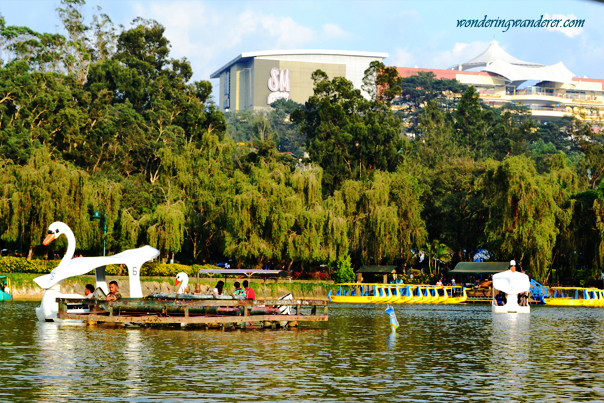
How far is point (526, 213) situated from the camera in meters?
60.1

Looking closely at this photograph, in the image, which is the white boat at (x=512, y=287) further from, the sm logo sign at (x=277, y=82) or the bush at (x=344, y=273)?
the sm logo sign at (x=277, y=82)

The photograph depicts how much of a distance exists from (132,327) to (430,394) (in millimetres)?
17049

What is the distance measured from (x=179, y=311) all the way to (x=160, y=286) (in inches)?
963

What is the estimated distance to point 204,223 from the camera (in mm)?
64438

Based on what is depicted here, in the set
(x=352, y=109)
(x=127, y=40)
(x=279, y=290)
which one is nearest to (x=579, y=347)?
(x=279, y=290)

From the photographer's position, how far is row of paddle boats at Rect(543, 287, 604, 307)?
189ft

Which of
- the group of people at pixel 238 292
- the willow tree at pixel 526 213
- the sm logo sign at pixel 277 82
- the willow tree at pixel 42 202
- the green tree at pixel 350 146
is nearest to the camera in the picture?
the group of people at pixel 238 292

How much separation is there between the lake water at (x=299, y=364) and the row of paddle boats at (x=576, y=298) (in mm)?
25390

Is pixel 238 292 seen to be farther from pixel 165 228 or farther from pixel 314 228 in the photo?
pixel 314 228

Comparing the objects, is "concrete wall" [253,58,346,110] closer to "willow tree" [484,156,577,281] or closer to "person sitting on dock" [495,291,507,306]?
"willow tree" [484,156,577,281]

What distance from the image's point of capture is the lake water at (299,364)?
1609 centimetres

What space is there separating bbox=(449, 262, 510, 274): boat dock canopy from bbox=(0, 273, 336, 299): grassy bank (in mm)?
10652

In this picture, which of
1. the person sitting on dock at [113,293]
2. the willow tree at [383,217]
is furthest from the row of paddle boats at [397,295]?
the person sitting on dock at [113,293]

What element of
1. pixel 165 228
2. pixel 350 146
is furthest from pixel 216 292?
pixel 350 146
